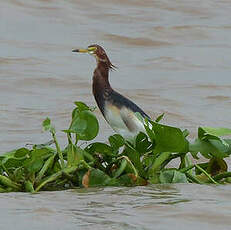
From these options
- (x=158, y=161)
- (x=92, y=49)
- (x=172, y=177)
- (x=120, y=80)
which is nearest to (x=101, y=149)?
(x=158, y=161)

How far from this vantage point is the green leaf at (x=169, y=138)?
697 centimetres

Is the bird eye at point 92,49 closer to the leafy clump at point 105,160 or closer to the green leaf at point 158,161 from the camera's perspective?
the leafy clump at point 105,160

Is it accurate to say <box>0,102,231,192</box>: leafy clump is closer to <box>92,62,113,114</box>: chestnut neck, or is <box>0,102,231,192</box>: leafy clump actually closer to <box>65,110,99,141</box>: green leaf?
<box>65,110,99,141</box>: green leaf

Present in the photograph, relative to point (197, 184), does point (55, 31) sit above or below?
above

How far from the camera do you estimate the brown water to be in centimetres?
644

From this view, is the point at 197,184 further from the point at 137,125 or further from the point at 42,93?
the point at 42,93

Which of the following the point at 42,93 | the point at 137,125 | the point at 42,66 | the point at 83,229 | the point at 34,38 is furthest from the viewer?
the point at 34,38

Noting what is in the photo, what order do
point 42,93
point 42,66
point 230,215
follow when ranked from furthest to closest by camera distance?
A: point 42,66, point 42,93, point 230,215

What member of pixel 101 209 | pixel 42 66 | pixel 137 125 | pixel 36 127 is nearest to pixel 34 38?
pixel 42 66

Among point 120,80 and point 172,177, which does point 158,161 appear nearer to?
point 172,177

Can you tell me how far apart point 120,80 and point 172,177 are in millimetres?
6422

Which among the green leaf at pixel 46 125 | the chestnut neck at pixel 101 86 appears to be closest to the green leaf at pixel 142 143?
the green leaf at pixel 46 125

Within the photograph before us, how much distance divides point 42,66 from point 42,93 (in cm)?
119

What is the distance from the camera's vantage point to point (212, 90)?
12836 mm
